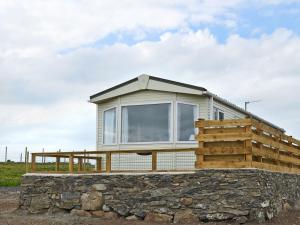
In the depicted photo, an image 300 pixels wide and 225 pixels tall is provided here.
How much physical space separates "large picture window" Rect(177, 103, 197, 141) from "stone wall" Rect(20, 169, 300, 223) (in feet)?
8.08

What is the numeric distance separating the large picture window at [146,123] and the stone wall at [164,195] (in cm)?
246

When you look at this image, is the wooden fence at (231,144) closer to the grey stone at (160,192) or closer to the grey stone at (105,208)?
the grey stone at (160,192)

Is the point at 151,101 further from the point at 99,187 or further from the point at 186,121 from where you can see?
the point at 99,187

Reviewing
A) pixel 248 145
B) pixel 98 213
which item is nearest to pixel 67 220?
pixel 98 213

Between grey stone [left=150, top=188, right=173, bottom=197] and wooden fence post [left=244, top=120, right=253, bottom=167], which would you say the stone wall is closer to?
grey stone [left=150, top=188, right=173, bottom=197]

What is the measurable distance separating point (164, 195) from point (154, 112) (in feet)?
11.3

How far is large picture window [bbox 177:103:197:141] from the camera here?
15031 millimetres

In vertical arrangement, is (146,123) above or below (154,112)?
below

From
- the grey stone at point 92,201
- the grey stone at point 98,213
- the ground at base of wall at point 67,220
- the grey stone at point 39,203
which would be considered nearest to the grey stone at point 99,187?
the grey stone at point 92,201

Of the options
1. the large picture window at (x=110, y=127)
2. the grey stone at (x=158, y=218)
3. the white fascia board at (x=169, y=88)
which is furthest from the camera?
the large picture window at (x=110, y=127)

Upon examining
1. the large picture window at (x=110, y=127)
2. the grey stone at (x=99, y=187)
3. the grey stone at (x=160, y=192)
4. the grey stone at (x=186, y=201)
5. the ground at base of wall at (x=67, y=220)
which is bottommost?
the ground at base of wall at (x=67, y=220)

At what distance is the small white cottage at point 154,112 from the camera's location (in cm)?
1502

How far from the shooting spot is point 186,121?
49.6 ft

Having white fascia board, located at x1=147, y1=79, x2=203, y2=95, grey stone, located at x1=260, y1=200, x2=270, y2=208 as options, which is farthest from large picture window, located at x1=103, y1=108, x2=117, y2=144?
grey stone, located at x1=260, y1=200, x2=270, y2=208
